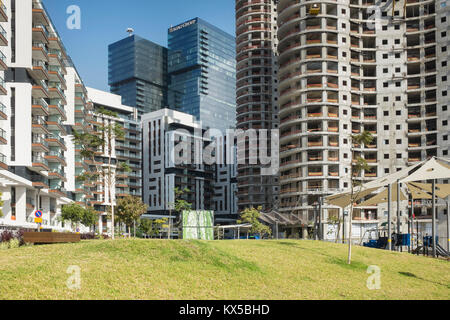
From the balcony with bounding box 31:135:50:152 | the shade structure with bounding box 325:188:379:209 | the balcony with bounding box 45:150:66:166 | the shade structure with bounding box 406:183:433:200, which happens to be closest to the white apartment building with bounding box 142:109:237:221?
the balcony with bounding box 45:150:66:166

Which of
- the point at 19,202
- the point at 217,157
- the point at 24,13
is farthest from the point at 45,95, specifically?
the point at 217,157

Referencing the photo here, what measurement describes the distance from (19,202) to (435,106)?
76.2 meters

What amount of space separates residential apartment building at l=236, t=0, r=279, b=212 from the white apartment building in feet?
119

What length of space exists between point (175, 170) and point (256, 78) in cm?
4508

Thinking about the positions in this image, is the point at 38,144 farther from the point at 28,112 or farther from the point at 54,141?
the point at 54,141

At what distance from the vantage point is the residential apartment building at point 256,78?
11744 centimetres

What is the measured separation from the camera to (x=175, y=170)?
15000 centimetres

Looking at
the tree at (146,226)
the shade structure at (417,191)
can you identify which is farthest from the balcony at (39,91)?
the tree at (146,226)

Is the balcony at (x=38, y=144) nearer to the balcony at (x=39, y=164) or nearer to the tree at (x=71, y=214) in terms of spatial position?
the balcony at (x=39, y=164)

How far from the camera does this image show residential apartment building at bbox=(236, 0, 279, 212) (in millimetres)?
117438
